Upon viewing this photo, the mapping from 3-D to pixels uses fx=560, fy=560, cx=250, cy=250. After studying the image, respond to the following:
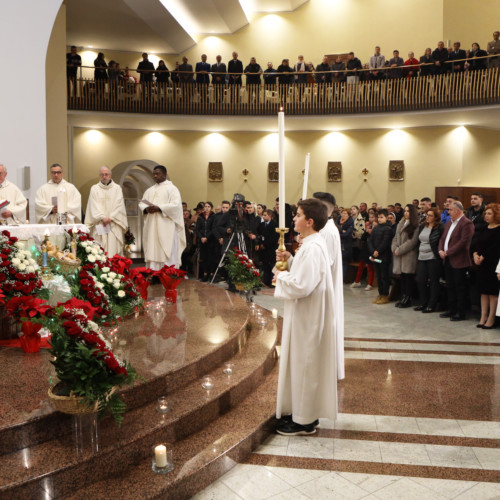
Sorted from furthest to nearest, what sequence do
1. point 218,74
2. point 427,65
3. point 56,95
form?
1. point 218,74
2. point 427,65
3. point 56,95

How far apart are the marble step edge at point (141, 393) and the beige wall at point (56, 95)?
8759 millimetres

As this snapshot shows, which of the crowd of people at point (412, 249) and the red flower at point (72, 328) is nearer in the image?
the red flower at point (72, 328)

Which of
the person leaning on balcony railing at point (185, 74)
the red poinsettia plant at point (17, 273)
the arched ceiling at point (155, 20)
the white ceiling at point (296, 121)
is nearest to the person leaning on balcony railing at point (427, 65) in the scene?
the white ceiling at point (296, 121)

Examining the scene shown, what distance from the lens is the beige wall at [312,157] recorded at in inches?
703

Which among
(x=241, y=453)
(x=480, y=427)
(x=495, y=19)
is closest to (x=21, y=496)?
(x=241, y=453)

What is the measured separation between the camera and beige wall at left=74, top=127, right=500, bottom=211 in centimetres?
1786

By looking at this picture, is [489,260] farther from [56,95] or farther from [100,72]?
[100,72]

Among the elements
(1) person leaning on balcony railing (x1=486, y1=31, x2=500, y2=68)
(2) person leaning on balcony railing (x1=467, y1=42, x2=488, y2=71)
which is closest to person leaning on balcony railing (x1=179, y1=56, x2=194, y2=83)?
(2) person leaning on balcony railing (x1=467, y1=42, x2=488, y2=71)

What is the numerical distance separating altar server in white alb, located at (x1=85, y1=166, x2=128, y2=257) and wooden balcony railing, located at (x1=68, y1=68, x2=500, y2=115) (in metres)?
7.73

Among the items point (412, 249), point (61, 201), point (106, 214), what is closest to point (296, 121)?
point (412, 249)

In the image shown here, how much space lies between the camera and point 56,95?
42.0ft

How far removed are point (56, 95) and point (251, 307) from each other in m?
8.06

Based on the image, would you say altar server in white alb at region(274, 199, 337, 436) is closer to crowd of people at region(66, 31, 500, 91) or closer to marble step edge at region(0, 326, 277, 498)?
marble step edge at region(0, 326, 277, 498)

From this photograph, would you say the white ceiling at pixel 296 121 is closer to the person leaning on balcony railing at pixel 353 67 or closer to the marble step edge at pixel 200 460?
the person leaning on balcony railing at pixel 353 67
